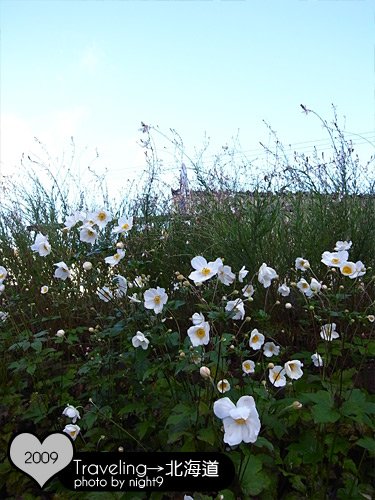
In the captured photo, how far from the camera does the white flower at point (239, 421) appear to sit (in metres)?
1.10

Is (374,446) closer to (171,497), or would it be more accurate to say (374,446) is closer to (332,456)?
(332,456)

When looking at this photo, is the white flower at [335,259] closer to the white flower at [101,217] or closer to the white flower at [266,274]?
the white flower at [266,274]

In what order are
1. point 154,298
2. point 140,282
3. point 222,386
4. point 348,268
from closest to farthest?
point 222,386
point 154,298
point 348,268
point 140,282

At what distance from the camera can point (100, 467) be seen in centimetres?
156

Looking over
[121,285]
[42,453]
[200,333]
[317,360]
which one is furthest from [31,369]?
[317,360]

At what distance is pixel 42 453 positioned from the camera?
1.63m

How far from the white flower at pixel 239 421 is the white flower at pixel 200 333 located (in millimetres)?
353

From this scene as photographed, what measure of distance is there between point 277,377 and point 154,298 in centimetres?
50

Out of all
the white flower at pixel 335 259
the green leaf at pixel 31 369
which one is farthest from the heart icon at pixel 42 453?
the white flower at pixel 335 259

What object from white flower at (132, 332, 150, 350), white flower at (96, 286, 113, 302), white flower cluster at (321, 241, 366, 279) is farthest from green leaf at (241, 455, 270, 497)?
white flower at (96, 286, 113, 302)

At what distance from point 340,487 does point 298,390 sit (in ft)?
1.08

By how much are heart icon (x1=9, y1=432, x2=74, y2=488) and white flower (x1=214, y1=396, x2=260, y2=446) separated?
2.48ft

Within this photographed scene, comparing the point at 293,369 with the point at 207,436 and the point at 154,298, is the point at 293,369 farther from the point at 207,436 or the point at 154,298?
the point at 154,298

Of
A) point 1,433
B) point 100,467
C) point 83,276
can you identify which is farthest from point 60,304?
point 100,467
